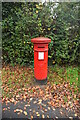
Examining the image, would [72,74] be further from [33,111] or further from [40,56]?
[33,111]

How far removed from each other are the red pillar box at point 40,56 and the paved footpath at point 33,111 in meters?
0.84

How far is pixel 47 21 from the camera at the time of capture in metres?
4.35

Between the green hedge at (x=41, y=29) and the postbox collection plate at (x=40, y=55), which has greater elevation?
the green hedge at (x=41, y=29)

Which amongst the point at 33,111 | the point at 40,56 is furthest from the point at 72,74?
the point at 33,111

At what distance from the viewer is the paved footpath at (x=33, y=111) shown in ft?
8.10

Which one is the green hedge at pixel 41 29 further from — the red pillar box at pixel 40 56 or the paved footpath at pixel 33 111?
the paved footpath at pixel 33 111

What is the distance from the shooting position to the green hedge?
438cm

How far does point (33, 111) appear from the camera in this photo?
2584mm

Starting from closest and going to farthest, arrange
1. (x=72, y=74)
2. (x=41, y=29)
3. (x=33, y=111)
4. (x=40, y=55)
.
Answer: (x=33, y=111), (x=40, y=55), (x=72, y=74), (x=41, y=29)

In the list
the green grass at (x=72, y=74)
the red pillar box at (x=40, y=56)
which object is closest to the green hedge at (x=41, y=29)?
the green grass at (x=72, y=74)

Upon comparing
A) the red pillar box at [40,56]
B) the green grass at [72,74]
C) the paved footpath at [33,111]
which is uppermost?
the red pillar box at [40,56]

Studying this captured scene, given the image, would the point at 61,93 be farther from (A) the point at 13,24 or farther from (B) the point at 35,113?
(A) the point at 13,24

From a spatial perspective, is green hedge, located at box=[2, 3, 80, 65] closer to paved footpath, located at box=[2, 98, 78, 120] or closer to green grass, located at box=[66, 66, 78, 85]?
green grass, located at box=[66, 66, 78, 85]

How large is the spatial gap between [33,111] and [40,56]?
1.34 metres
